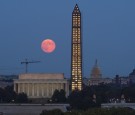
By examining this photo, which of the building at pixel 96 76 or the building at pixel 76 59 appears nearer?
the building at pixel 76 59

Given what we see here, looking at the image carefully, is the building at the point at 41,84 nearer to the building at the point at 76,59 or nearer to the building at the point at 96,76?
the building at the point at 76,59

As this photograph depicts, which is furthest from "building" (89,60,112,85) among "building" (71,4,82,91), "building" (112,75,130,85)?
"building" (71,4,82,91)

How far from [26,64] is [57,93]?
5691 cm

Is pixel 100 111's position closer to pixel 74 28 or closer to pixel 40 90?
pixel 40 90

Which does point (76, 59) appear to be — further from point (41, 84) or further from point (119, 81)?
point (119, 81)

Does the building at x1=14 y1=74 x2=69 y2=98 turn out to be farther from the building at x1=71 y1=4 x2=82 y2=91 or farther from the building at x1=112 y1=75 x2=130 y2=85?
the building at x1=112 y1=75 x2=130 y2=85

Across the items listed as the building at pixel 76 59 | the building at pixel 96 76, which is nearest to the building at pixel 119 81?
the building at pixel 96 76

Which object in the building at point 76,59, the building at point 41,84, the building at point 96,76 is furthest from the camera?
the building at point 96,76

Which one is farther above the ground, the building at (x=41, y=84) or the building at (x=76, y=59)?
the building at (x=76, y=59)

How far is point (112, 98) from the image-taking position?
99312mm

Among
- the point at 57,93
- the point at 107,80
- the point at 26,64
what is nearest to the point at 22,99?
the point at 57,93

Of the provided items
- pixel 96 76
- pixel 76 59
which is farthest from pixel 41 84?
pixel 96 76

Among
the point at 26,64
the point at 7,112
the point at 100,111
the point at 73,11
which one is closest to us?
the point at 100,111

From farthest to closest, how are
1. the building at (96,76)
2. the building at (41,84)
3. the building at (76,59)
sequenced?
the building at (96,76) < the building at (76,59) < the building at (41,84)
